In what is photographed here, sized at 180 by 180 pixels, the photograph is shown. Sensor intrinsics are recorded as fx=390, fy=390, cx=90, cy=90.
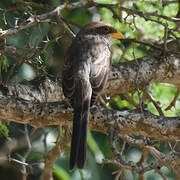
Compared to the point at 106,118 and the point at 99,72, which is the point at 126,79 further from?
the point at 106,118

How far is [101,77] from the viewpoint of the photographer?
13.7 feet

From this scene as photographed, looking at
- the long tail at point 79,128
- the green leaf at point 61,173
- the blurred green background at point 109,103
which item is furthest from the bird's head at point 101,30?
the green leaf at point 61,173

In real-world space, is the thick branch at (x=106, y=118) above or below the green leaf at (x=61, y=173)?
above

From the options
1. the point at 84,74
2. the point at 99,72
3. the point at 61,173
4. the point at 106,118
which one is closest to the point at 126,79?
the point at 99,72

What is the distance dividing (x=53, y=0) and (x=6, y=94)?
8.71ft

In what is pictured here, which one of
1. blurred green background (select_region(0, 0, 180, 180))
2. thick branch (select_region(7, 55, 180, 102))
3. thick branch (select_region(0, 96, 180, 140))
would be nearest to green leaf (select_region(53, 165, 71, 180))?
blurred green background (select_region(0, 0, 180, 180))

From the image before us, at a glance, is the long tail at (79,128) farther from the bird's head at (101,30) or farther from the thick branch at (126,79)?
the bird's head at (101,30)

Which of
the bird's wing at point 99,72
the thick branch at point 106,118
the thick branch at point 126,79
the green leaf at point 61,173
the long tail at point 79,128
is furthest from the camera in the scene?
the green leaf at point 61,173

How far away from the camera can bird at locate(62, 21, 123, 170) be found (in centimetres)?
370

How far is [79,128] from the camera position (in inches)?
145

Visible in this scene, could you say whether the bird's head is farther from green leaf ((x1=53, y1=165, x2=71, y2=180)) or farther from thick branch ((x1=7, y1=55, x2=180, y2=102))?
green leaf ((x1=53, y1=165, x2=71, y2=180))

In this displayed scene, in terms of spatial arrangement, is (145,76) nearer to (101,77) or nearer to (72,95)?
(101,77)

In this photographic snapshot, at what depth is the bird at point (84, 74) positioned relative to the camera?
3697mm

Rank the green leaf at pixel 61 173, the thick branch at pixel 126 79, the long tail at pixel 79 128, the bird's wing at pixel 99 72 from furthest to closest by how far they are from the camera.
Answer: the green leaf at pixel 61 173 < the thick branch at pixel 126 79 < the bird's wing at pixel 99 72 < the long tail at pixel 79 128
